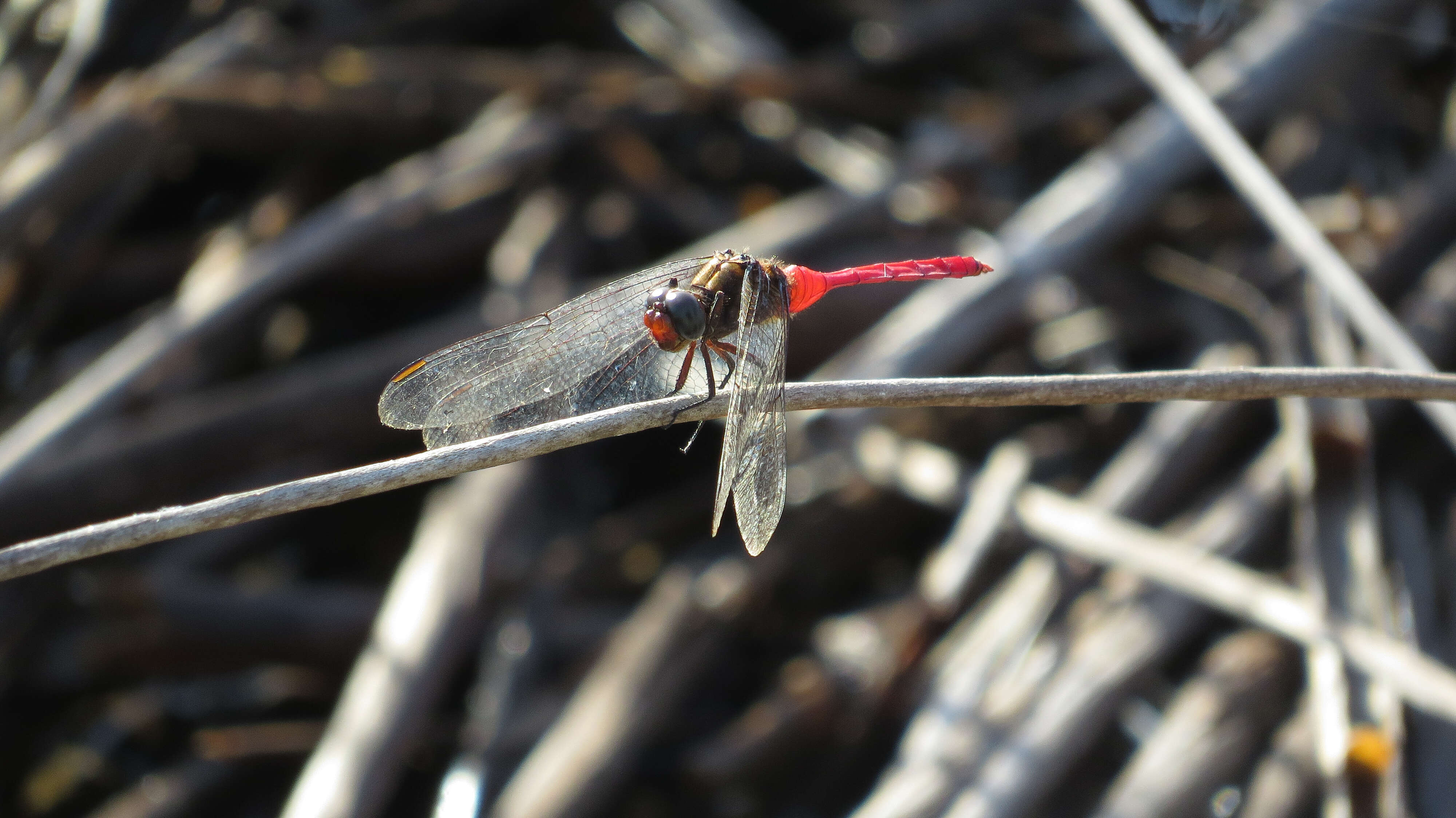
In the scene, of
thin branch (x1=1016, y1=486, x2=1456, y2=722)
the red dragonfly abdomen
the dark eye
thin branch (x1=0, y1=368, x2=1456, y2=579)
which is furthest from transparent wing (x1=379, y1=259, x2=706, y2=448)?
thin branch (x1=1016, y1=486, x2=1456, y2=722)

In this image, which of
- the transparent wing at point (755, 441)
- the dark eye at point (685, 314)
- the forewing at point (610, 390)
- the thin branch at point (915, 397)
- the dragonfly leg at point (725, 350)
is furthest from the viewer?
the dragonfly leg at point (725, 350)

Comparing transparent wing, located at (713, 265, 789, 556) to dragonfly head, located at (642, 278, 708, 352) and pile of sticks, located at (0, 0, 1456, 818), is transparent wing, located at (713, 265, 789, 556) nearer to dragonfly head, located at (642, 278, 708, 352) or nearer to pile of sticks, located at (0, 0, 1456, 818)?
dragonfly head, located at (642, 278, 708, 352)

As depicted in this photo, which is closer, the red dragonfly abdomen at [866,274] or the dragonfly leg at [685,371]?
the dragonfly leg at [685,371]

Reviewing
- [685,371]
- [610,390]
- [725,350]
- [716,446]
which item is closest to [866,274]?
[725,350]

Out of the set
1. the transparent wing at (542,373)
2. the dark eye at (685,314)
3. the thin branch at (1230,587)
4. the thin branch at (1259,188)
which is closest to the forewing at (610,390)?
the transparent wing at (542,373)

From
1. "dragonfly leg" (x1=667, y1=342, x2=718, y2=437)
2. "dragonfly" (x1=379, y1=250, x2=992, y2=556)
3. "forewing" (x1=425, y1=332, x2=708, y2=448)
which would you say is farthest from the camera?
"forewing" (x1=425, y1=332, x2=708, y2=448)

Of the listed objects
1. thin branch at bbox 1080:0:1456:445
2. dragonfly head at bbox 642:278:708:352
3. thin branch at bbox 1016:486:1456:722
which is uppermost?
dragonfly head at bbox 642:278:708:352

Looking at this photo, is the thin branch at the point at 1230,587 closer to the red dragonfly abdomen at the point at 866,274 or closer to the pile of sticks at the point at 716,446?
the pile of sticks at the point at 716,446
